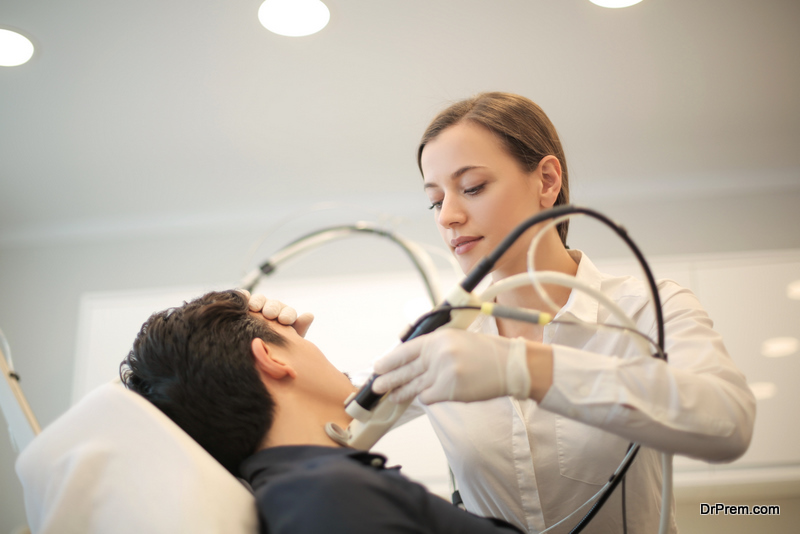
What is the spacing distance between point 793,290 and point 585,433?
2507mm

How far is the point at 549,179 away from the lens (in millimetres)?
1392

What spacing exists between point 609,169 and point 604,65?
41.6 inches

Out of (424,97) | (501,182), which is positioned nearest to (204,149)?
(424,97)

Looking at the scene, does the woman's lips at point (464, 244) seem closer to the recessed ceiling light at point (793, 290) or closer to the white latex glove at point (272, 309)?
the white latex glove at point (272, 309)

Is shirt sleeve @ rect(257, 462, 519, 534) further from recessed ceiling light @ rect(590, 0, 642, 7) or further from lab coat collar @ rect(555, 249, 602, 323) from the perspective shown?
recessed ceiling light @ rect(590, 0, 642, 7)

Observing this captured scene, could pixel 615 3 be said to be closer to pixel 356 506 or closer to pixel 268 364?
pixel 268 364

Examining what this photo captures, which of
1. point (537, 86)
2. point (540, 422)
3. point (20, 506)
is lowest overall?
point (20, 506)

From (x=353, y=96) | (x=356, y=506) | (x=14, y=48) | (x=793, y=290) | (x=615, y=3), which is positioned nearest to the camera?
(x=356, y=506)

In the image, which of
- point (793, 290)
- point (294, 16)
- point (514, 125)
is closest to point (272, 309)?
point (514, 125)

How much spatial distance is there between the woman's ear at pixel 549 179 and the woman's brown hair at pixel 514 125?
19 millimetres

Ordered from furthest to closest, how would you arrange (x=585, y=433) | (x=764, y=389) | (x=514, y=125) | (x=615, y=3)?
(x=764, y=389) → (x=615, y=3) → (x=514, y=125) → (x=585, y=433)

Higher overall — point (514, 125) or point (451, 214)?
point (514, 125)

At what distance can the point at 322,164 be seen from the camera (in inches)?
133

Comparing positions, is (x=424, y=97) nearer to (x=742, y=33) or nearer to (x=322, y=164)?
(x=322, y=164)
